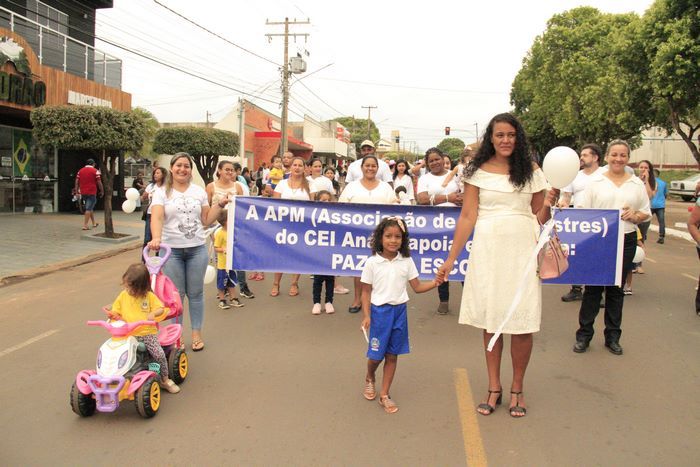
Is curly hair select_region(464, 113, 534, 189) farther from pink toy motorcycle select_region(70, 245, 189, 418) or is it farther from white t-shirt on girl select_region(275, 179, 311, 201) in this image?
white t-shirt on girl select_region(275, 179, 311, 201)

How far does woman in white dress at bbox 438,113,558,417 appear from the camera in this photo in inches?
153

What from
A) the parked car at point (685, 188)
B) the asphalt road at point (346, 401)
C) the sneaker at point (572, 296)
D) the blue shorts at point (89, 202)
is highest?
the parked car at point (685, 188)

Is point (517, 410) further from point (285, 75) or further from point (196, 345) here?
point (285, 75)

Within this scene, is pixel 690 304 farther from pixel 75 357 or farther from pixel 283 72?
pixel 283 72

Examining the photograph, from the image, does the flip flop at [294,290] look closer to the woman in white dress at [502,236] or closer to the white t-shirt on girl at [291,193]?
the white t-shirt on girl at [291,193]

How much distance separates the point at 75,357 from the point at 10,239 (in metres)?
9.03

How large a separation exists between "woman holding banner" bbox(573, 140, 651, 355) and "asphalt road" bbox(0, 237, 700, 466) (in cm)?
22

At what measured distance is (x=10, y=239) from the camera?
42.0 ft

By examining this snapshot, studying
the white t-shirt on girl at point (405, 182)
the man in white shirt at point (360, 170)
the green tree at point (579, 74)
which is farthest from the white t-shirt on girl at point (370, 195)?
the green tree at point (579, 74)

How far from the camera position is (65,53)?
17547 millimetres

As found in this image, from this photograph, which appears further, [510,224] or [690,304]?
[690,304]

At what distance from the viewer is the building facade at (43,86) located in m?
15.0

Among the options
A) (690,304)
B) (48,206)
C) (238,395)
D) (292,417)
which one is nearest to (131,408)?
(238,395)

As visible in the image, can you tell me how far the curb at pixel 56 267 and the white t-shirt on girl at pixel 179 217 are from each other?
17.1 feet
